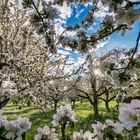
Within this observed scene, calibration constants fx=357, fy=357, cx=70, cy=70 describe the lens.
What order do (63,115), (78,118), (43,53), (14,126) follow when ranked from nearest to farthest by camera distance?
(14,126) → (63,115) → (43,53) → (78,118)

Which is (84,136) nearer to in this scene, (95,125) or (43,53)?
(95,125)

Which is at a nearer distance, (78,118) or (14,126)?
(14,126)

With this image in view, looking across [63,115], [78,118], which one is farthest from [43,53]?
[78,118]

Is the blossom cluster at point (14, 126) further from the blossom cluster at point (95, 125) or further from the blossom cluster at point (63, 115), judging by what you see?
the blossom cluster at point (63, 115)

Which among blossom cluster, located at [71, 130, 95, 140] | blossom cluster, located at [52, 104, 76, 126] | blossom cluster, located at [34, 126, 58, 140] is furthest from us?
blossom cluster, located at [52, 104, 76, 126]

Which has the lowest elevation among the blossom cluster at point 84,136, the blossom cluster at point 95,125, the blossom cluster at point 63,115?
the blossom cluster at point 84,136

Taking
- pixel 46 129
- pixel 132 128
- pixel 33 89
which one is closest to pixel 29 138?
pixel 33 89

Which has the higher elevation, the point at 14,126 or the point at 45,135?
the point at 14,126

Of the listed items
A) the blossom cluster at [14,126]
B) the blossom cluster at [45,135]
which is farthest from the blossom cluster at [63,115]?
the blossom cluster at [14,126]

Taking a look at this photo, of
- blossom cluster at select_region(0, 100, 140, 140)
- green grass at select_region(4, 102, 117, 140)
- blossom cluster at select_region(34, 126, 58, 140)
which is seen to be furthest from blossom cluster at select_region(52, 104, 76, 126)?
green grass at select_region(4, 102, 117, 140)

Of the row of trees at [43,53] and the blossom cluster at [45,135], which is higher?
the row of trees at [43,53]

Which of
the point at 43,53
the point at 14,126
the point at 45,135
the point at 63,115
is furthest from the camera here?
the point at 43,53

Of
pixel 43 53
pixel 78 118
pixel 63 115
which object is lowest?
pixel 63 115

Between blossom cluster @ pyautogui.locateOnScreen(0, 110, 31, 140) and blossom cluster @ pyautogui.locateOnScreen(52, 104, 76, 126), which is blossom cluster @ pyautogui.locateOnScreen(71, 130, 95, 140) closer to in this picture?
blossom cluster @ pyautogui.locateOnScreen(52, 104, 76, 126)
